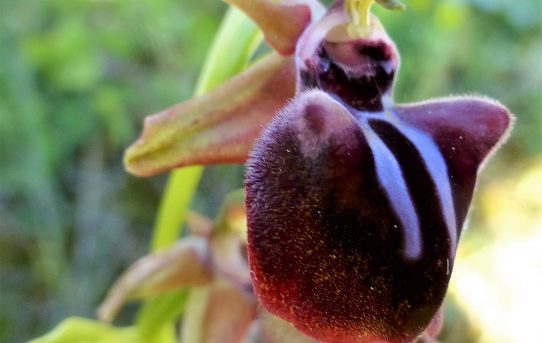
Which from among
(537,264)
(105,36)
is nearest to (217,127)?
(105,36)

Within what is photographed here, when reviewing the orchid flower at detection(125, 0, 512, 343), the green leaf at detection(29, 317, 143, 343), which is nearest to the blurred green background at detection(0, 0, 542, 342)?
the green leaf at detection(29, 317, 143, 343)

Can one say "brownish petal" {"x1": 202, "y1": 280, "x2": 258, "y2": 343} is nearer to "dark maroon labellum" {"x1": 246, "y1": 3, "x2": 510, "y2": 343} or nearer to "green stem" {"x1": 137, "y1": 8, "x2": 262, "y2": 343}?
"green stem" {"x1": 137, "y1": 8, "x2": 262, "y2": 343}

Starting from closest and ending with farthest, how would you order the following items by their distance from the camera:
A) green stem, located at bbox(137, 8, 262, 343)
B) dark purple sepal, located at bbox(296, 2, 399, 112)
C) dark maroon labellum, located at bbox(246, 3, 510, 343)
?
1. dark maroon labellum, located at bbox(246, 3, 510, 343)
2. dark purple sepal, located at bbox(296, 2, 399, 112)
3. green stem, located at bbox(137, 8, 262, 343)

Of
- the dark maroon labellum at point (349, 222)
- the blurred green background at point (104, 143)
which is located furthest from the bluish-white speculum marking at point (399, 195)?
the blurred green background at point (104, 143)

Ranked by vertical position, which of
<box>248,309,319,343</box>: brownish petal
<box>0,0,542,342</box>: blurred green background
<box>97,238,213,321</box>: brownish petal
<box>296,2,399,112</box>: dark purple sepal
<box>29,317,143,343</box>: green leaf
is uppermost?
<box>296,2,399,112</box>: dark purple sepal

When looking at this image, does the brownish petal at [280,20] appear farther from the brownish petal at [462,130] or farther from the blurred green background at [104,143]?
the blurred green background at [104,143]
